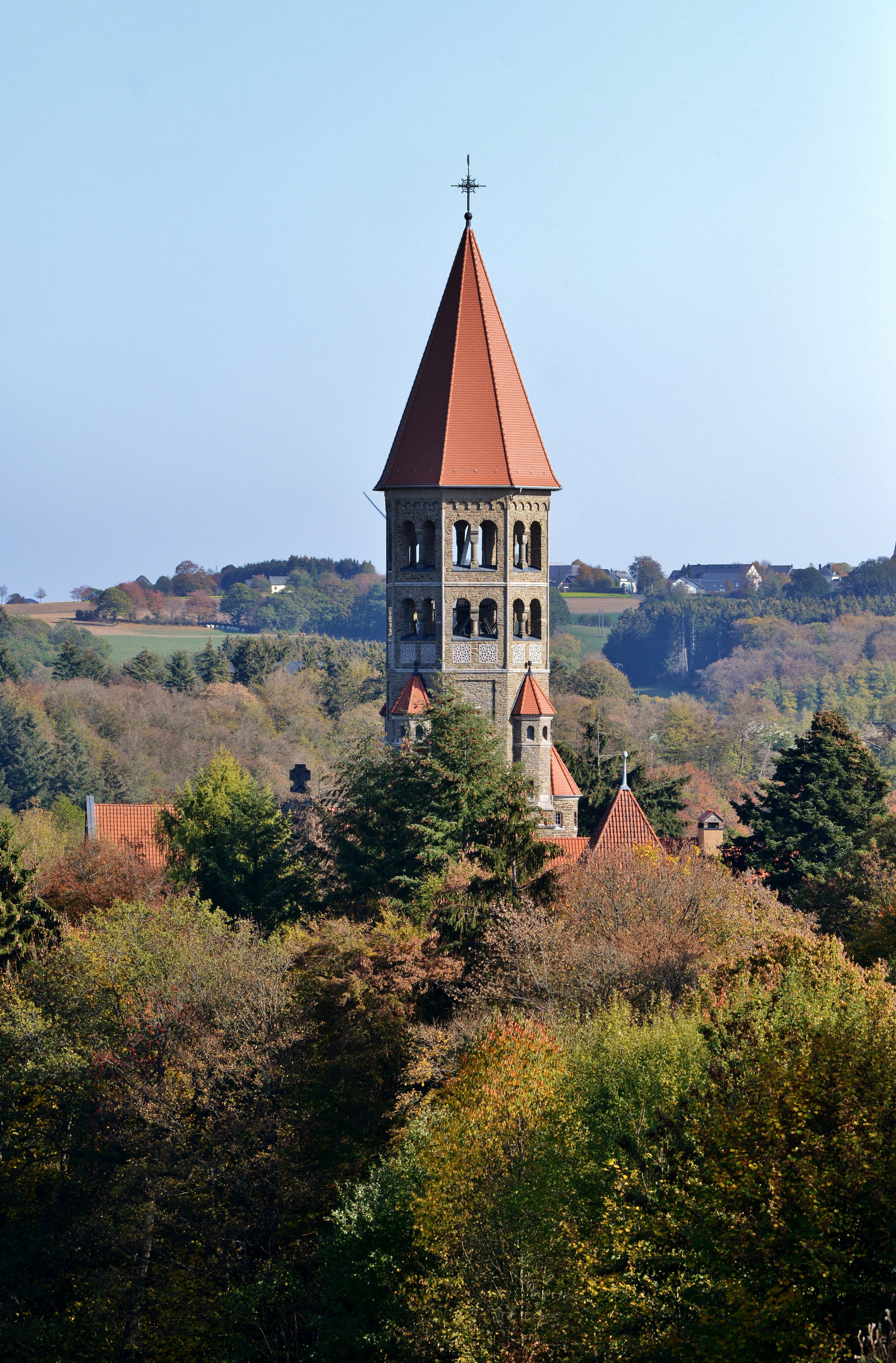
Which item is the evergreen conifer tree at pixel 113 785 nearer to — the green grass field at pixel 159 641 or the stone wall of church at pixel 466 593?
the stone wall of church at pixel 466 593

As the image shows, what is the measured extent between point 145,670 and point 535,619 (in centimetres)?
6864

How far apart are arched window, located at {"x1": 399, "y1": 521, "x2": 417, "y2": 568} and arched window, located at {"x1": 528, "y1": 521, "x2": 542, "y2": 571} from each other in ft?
9.82

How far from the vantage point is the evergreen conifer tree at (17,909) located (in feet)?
120

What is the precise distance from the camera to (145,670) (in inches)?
4370

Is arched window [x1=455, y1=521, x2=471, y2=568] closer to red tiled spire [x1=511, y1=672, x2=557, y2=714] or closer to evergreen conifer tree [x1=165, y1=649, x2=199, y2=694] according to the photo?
red tiled spire [x1=511, y1=672, x2=557, y2=714]

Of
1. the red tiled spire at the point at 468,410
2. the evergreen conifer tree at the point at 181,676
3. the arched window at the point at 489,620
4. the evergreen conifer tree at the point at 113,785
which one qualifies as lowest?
the evergreen conifer tree at the point at 113,785

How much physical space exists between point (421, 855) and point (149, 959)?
5.82 m

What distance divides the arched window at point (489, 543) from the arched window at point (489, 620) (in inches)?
38.3

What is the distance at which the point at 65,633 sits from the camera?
6201 inches

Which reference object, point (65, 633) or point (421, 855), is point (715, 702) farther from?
point (421, 855)

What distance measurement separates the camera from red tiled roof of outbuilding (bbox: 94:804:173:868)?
53.9m

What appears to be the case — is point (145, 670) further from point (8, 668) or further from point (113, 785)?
point (113, 785)

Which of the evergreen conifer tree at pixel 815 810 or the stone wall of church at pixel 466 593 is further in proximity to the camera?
the evergreen conifer tree at pixel 815 810

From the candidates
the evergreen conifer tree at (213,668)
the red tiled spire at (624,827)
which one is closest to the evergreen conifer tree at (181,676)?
the evergreen conifer tree at (213,668)
